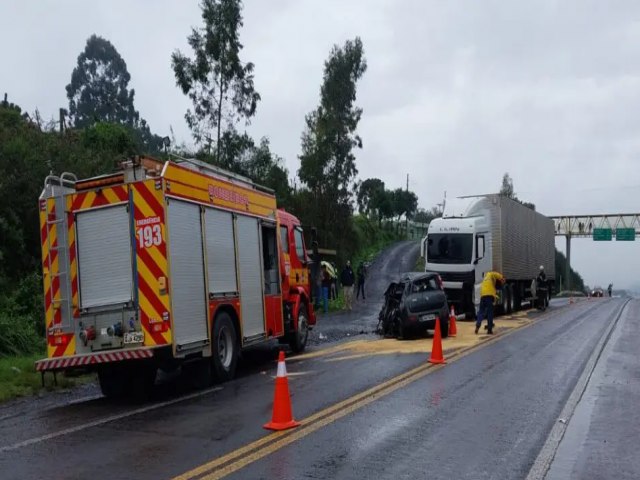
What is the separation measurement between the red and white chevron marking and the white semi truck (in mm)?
14974

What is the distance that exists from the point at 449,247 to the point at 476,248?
2.97 ft

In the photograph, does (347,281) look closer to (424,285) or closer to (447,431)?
(424,285)

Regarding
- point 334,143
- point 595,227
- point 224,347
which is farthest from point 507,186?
point 224,347

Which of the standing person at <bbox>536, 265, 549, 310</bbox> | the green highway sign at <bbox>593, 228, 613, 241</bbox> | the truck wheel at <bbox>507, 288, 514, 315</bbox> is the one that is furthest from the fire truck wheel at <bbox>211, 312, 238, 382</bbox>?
the green highway sign at <bbox>593, 228, 613, 241</bbox>

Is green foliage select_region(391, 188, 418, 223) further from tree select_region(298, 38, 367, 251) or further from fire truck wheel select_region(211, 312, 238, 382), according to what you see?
fire truck wheel select_region(211, 312, 238, 382)

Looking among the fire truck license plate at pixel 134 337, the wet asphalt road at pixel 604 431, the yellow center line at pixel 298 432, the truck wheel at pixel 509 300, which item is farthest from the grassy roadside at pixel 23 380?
the truck wheel at pixel 509 300

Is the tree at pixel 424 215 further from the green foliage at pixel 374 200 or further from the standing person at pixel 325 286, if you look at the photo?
the standing person at pixel 325 286

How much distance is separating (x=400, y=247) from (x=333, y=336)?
43193 mm

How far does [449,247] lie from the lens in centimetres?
2256

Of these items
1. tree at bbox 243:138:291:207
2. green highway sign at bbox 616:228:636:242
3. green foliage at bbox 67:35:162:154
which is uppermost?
green foliage at bbox 67:35:162:154

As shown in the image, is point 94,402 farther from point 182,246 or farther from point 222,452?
point 222,452

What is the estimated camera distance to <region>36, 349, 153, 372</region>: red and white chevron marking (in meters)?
8.77

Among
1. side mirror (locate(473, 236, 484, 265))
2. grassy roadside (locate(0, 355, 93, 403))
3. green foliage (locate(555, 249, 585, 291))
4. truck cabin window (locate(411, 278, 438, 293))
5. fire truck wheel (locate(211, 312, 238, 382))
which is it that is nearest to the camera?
grassy roadside (locate(0, 355, 93, 403))

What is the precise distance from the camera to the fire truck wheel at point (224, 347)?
10312mm
